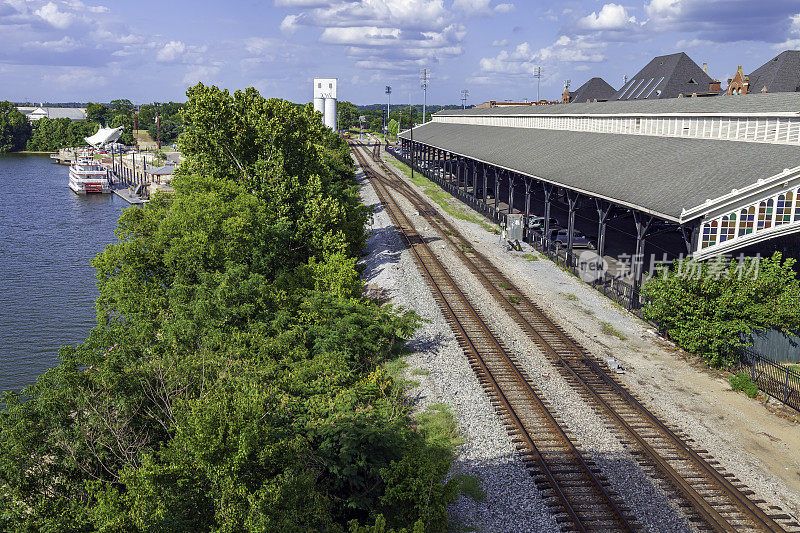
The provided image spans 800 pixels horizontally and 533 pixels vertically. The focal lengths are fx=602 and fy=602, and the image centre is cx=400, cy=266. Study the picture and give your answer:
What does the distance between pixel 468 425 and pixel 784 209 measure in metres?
16.9

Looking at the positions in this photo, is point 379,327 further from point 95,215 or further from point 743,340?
point 95,215

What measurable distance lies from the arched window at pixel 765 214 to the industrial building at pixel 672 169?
0.04 meters

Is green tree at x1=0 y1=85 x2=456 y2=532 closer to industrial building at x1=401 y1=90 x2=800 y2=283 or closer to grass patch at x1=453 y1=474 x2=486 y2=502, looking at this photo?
grass patch at x1=453 y1=474 x2=486 y2=502

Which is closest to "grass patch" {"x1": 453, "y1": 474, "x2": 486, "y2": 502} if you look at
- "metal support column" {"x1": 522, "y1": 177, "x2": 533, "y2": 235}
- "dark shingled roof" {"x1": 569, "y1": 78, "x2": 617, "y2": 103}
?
"metal support column" {"x1": 522, "y1": 177, "x2": 533, "y2": 235}

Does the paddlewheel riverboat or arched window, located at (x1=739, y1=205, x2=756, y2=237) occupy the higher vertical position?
arched window, located at (x1=739, y1=205, x2=756, y2=237)

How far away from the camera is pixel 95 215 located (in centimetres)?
8375

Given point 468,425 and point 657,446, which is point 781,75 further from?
point 468,425

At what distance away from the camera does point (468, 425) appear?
61.2 feet

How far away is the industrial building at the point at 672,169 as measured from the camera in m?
25.2

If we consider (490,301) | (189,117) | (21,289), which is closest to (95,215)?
(21,289)

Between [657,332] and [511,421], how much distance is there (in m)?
12.1

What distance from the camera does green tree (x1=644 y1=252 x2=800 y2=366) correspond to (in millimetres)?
23672

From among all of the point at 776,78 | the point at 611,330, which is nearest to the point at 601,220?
the point at 611,330

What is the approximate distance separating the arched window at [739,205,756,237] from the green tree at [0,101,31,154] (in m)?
211
